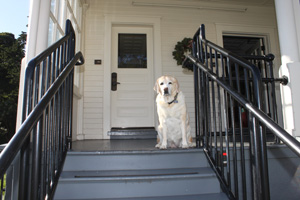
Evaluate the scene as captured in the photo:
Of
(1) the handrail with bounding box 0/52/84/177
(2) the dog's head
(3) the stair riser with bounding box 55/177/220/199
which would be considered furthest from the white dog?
(1) the handrail with bounding box 0/52/84/177

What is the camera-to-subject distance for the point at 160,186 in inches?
64.6

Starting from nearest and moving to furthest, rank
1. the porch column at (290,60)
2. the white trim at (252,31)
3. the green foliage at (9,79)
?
1. the porch column at (290,60)
2. the white trim at (252,31)
3. the green foliage at (9,79)

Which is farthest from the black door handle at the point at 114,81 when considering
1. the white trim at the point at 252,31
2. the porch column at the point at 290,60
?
the porch column at the point at 290,60

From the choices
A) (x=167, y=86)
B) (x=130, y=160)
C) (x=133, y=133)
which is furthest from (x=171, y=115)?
(x=133, y=133)

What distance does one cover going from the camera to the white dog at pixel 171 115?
2.35 meters

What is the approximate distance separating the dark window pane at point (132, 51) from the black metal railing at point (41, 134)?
2474 mm

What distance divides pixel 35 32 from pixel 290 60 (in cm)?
266

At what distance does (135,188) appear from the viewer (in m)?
1.62

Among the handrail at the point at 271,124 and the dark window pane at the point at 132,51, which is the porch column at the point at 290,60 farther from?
the dark window pane at the point at 132,51

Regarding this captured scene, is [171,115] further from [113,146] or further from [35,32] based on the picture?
[35,32]

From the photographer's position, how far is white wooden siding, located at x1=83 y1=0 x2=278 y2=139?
426 cm

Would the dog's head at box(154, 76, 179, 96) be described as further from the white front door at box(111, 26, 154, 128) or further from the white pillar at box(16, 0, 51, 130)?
the white front door at box(111, 26, 154, 128)

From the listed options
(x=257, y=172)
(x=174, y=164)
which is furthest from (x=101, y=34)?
(x=257, y=172)

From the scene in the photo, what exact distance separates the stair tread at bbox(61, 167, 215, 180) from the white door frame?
2.43m
